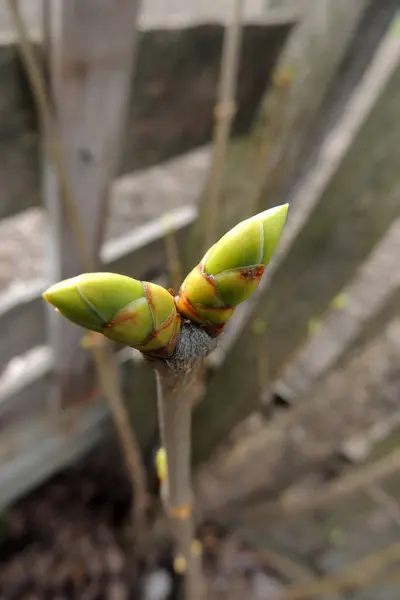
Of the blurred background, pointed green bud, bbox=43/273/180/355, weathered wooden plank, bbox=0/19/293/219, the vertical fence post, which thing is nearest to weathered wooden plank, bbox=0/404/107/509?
the blurred background

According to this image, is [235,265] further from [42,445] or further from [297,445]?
[297,445]

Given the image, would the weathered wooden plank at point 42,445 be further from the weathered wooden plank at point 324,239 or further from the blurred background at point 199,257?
the weathered wooden plank at point 324,239

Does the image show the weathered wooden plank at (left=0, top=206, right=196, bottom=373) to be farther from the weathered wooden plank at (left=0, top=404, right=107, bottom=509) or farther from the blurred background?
the weathered wooden plank at (left=0, top=404, right=107, bottom=509)

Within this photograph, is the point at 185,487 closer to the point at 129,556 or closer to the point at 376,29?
the point at 376,29

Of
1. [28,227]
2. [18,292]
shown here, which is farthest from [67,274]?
[28,227]

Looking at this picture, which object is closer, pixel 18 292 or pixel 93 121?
pixel 93 121

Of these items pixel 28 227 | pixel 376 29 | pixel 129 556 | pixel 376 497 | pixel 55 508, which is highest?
pixel 28 227

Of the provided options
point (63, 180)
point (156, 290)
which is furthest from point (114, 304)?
point (63, 180)

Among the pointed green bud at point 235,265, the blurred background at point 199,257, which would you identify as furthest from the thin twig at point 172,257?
the pointed green bud at point 235,265
